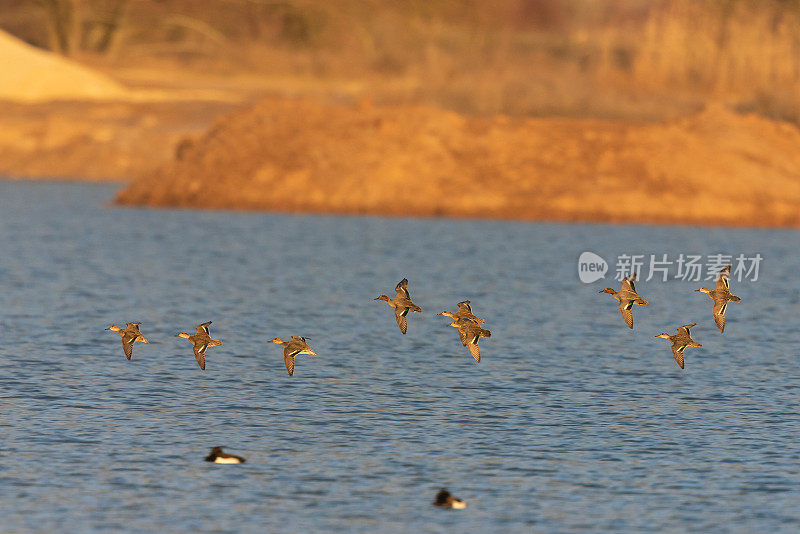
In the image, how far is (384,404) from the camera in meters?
28.6

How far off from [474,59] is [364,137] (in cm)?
1945

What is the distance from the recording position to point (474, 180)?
74125 mm

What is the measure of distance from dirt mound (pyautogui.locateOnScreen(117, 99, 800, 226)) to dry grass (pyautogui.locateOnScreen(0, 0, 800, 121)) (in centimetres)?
481

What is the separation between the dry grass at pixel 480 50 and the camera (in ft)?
271

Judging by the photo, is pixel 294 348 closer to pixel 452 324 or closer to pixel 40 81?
pixel 452 324

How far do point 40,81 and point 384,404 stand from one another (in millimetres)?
81067

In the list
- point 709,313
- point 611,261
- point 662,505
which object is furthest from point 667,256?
point 662,505

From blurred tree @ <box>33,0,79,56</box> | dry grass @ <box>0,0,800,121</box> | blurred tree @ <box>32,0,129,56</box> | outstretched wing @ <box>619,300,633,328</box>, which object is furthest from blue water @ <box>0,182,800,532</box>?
blurred tree @ <box>32,0,129,56</box>

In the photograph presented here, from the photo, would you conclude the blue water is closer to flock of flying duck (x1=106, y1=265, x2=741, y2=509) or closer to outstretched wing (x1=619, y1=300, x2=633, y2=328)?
flock of flying duck (x1=106, y1=265, x2=741, y2=509)

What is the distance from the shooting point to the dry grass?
82562mm

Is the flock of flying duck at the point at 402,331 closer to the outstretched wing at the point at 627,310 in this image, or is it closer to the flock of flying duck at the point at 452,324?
the flock of flying duck at the point at 452,324

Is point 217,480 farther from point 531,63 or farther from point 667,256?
point 531,63

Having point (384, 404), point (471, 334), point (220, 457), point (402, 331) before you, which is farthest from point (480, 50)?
point (220, 457)

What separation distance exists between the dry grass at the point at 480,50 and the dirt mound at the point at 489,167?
4810 mm
